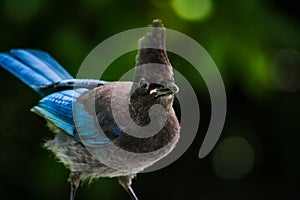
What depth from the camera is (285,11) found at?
4523 millimetres

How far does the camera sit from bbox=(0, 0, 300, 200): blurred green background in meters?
4.14

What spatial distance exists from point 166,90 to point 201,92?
1.59m

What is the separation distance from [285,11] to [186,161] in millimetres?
1310

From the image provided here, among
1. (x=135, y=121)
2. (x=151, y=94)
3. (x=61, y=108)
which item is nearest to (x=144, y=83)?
(x=151, y=94)

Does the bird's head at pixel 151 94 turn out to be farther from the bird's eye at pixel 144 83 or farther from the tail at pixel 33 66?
the tail at pixel 33 66

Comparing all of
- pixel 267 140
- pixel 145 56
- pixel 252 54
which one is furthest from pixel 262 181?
pixel 145 56

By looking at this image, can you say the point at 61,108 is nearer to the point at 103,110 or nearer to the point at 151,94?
the point at 103,110

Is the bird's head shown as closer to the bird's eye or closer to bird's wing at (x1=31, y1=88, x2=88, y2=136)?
the bird's eye

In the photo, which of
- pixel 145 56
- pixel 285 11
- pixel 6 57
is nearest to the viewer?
pixel 145 56

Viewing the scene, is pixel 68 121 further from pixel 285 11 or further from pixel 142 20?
pixel 285 11

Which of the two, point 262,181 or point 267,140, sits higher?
Result: point 267,140

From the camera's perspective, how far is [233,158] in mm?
4941

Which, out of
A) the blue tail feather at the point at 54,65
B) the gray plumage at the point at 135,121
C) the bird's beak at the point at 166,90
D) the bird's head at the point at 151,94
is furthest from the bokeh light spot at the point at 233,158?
the bird's beak at the point at 166,90

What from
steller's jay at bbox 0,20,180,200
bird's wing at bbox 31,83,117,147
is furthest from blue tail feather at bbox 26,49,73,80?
bird's wing at bbox 31,83,117,147
